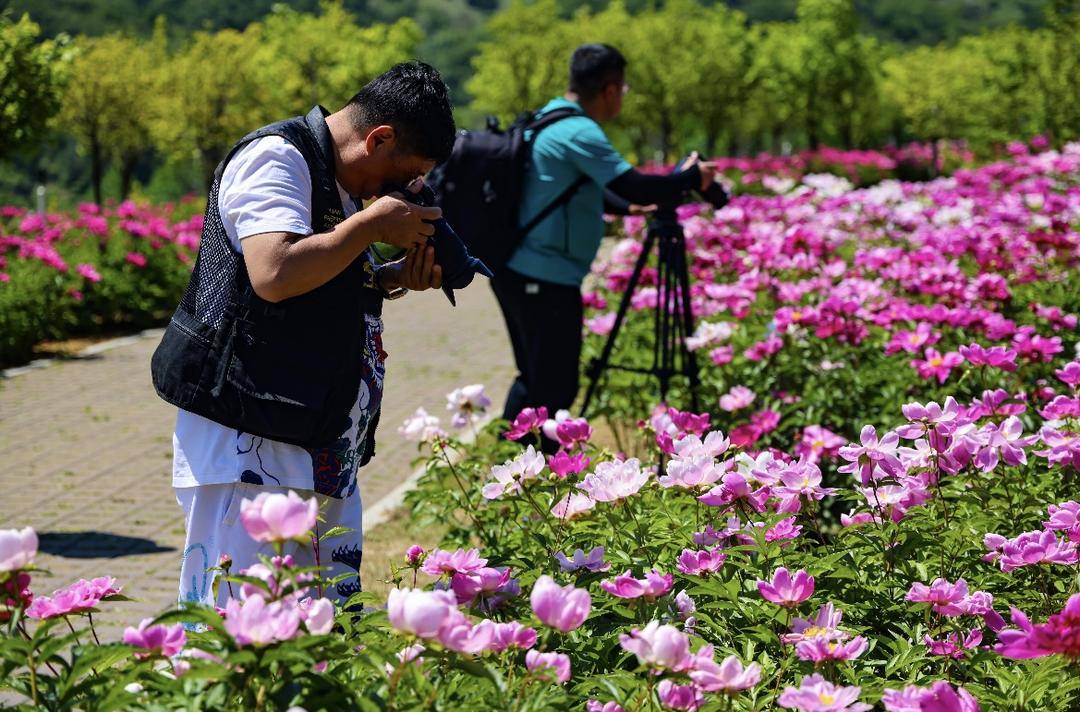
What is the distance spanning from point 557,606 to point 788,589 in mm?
569

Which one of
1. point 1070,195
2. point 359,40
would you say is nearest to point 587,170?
point 1070,195

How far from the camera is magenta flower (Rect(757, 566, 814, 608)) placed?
218 centimetres

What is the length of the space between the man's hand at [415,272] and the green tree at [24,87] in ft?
22.9

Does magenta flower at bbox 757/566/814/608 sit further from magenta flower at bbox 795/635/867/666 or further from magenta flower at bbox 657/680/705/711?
magenta flower at bbox 657/680/705/711

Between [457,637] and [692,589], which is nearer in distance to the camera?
[457,637]

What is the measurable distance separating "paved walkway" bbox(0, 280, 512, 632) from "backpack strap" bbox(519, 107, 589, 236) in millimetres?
2064

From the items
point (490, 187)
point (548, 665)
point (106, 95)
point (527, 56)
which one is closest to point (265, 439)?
point (548, 665)

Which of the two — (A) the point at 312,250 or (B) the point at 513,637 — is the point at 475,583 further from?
(A) the point at 312,250

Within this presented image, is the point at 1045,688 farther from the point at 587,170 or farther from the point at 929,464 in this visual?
the point at 587,170

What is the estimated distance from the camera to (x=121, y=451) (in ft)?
24.8

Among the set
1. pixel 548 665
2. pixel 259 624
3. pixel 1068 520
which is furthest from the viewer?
pixel 1068 520

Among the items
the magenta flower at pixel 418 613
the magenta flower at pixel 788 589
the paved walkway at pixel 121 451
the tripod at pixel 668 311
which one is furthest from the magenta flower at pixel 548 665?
the tripod at pixel 668 311

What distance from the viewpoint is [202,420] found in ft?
9.11

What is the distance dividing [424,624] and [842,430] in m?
3.93
